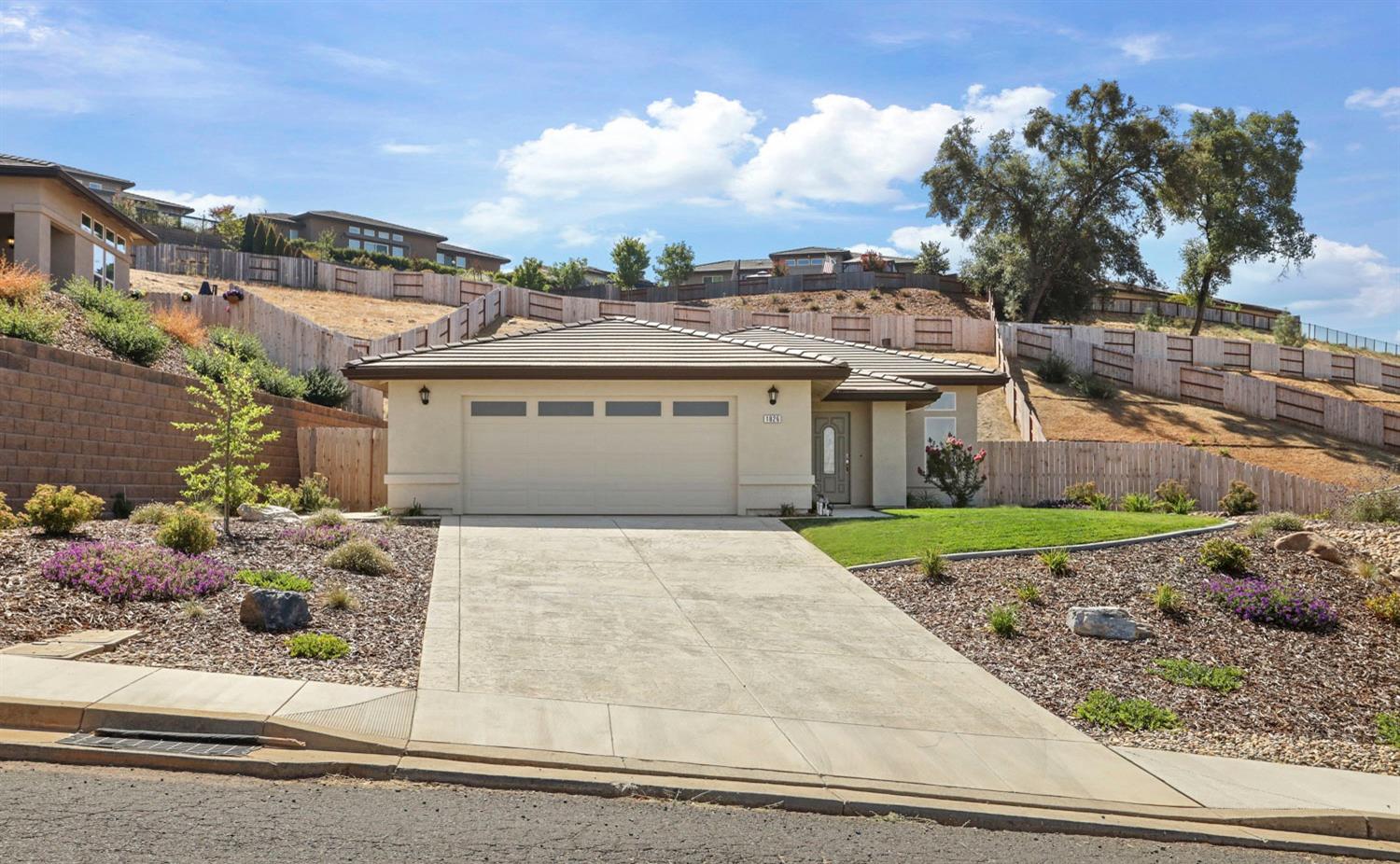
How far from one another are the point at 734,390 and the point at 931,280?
163ft

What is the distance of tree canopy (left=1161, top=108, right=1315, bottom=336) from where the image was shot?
191 feet

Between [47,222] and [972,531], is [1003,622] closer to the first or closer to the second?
[972,531]

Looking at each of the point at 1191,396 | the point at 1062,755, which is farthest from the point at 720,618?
the point at 1191,396

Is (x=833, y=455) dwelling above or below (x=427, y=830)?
above

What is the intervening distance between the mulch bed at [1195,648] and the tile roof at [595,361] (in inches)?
260

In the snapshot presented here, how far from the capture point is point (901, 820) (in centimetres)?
670

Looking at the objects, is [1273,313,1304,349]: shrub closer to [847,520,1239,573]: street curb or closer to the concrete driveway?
[847,520,1239,573]: street curb

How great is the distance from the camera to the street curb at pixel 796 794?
22.0 feet

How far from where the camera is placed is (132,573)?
418 inches

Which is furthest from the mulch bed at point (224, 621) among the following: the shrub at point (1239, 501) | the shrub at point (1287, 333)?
the shrub at point (1287, 333)

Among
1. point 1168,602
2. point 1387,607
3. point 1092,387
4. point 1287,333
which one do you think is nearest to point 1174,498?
point 1387,607

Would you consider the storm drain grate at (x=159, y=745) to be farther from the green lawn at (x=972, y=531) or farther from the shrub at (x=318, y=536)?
the green lawn at (x=972, y=531)

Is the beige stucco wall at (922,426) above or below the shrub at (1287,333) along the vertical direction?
below

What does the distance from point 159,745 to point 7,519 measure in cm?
764
